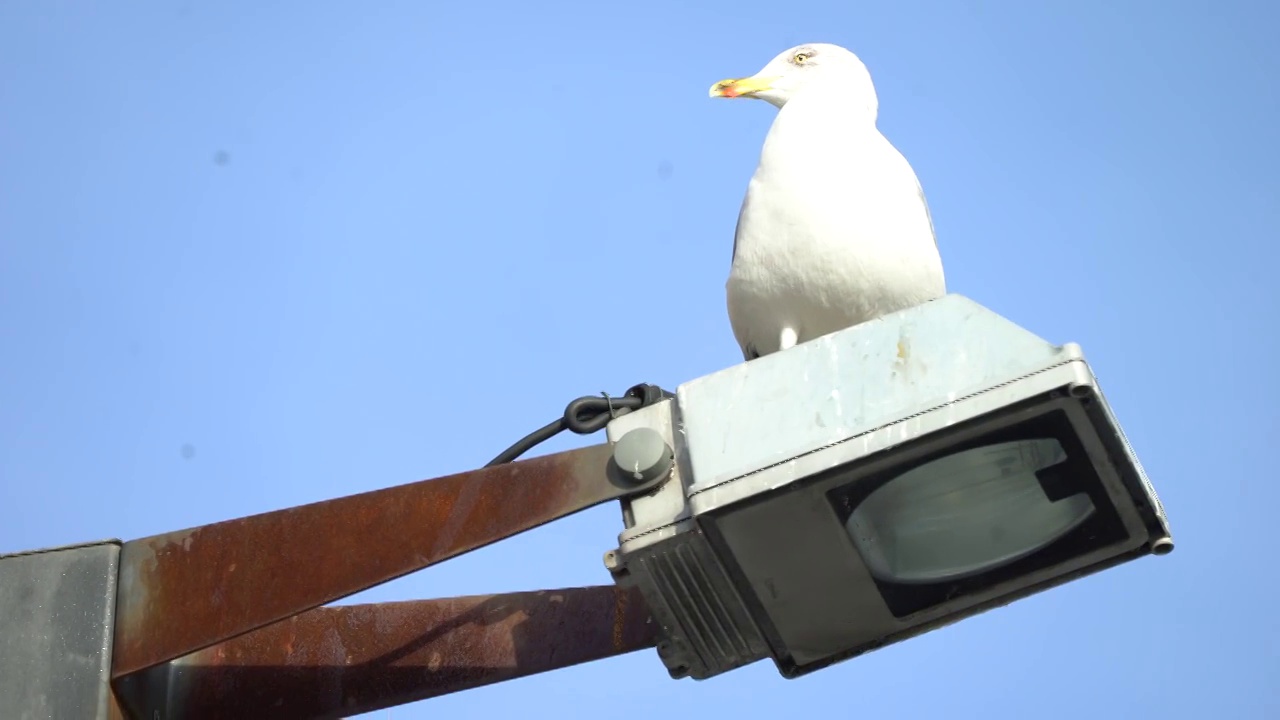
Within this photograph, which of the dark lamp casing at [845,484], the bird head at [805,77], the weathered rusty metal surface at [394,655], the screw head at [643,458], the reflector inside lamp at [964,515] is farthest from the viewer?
the bird head at [805,77]

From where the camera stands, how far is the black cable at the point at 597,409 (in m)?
4.08

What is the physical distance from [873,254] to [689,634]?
66.0 inches

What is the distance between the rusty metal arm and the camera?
3768mm

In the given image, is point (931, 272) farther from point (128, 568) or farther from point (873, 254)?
point (128, 568)

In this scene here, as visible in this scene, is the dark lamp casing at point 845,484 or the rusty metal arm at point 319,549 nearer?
the dark lamp casing at point 845,484

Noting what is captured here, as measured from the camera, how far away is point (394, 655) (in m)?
4.38

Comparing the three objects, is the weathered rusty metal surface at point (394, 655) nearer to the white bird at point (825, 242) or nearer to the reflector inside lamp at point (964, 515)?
the reflector inside lamp at point (964, 515)

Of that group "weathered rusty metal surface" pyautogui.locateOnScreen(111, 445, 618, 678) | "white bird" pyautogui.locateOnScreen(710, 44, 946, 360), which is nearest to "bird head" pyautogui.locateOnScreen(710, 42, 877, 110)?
"white bird" pyautogui.locateOnScreen(710, 44, 946, 360)

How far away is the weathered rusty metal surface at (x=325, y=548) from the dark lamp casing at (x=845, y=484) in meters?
0.22

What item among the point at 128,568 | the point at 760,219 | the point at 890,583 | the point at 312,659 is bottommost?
the point at 890,583

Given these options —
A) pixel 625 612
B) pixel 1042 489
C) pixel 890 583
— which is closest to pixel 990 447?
pixel 1042 489

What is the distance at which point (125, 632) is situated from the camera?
151 inches

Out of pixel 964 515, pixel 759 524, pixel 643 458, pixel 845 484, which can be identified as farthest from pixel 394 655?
→ pixel 964 515

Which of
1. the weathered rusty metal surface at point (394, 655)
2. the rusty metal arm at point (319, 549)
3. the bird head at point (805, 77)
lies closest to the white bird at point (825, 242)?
the bird head at point (805, 77)
